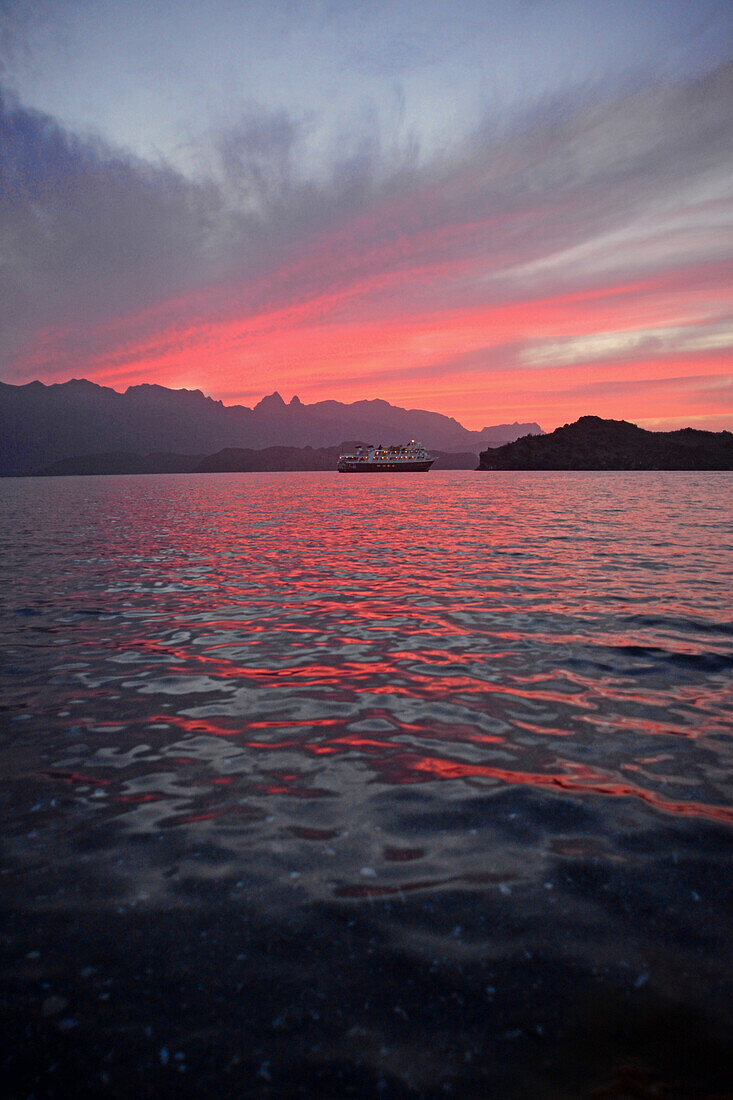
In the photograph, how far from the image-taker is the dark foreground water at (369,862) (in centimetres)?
328

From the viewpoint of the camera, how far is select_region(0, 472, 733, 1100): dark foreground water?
328 centimetres

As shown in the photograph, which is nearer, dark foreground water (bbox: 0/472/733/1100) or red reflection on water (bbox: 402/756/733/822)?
dark foreground water (bbox: 0/472/733/1100)

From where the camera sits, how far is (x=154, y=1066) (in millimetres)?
3199

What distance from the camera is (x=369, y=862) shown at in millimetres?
4973

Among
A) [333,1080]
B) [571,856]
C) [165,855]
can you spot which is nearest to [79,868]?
[165,855]

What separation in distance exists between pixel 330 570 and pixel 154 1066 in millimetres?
18087

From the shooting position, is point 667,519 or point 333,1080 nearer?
point 333,1080

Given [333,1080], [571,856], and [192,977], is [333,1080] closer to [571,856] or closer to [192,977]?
[192,977]

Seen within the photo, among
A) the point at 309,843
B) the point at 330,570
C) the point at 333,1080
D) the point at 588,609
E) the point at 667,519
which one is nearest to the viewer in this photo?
the point at 333,1080

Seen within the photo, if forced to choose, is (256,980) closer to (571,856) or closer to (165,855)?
(165,855)

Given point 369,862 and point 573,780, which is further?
point 573,780

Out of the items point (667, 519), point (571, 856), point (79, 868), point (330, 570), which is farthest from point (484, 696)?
point (667, 519)

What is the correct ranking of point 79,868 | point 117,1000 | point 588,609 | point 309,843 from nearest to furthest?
point 117,1000 → point 79,868 → point 309,843 → point 588,609

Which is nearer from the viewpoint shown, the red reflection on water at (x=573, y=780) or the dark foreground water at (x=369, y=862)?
the dark foreground water at (x=369, y=862)
